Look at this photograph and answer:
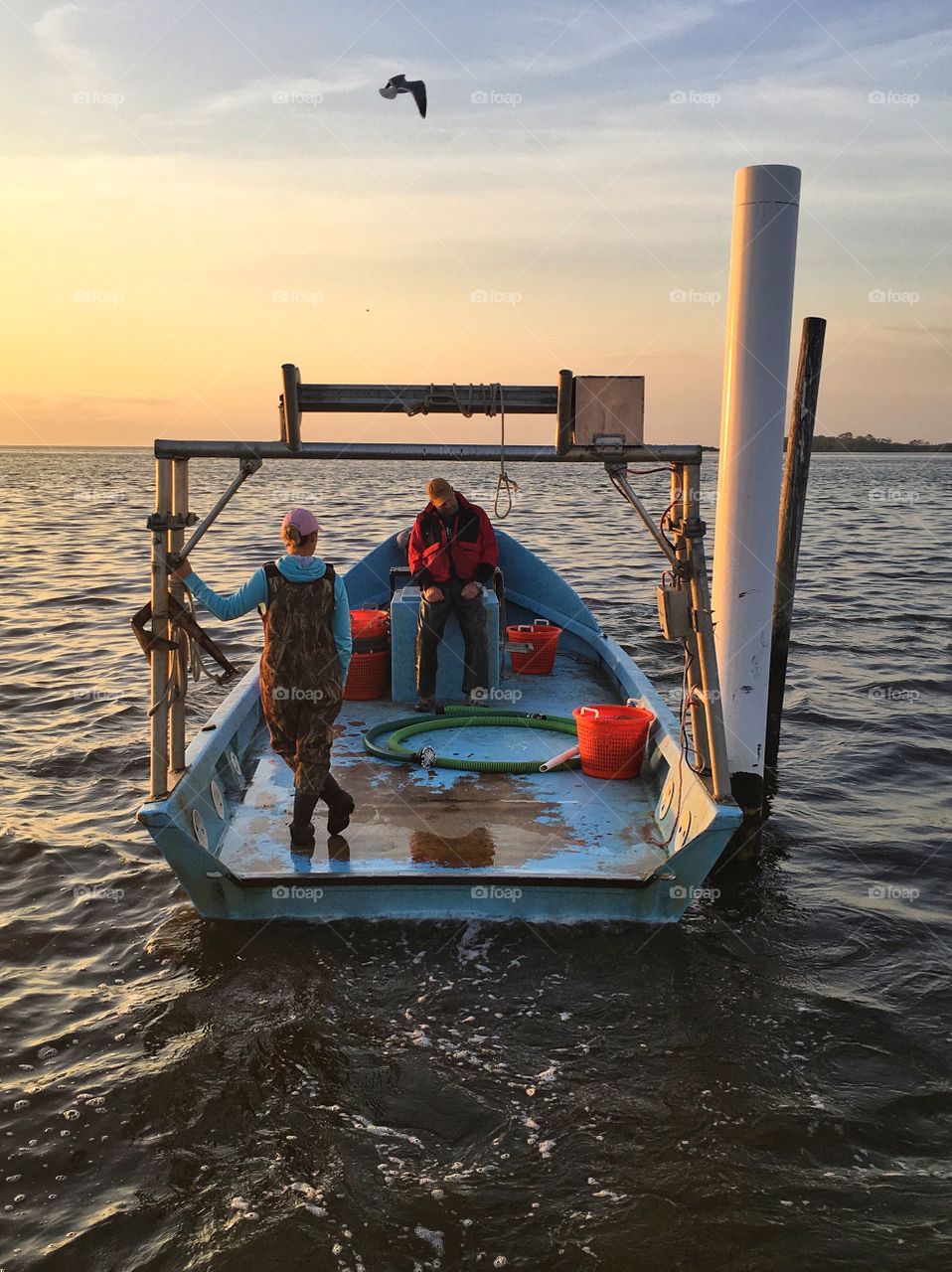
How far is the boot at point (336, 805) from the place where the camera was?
6.47m

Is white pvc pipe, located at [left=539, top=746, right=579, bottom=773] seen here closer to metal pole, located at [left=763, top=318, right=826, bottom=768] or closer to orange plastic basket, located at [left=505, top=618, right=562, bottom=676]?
metal pole, located at [left=763, top=318, right=826, bottom=768]

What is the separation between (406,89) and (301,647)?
583cm

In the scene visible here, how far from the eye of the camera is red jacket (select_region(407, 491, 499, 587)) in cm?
901

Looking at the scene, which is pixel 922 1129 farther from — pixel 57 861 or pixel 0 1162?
pixel 57 861

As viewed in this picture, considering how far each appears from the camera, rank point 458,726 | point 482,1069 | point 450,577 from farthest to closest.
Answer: point 450,577 < point 458,726 < point 482,1069

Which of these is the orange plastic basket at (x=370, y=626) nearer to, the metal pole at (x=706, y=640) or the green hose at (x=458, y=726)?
the green hose at (x=458, y=726)

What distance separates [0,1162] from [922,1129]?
402cm

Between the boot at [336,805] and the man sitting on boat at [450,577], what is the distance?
2.58 m

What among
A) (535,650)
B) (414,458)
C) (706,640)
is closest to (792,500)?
(535,650)

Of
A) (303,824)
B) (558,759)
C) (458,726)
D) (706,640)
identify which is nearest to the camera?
(706,640)

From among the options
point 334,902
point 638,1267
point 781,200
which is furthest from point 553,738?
point 638,1267

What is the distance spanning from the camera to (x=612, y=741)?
25.2 feet

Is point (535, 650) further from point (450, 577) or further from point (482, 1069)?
point (482, 1069)

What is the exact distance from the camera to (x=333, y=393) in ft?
19.1
